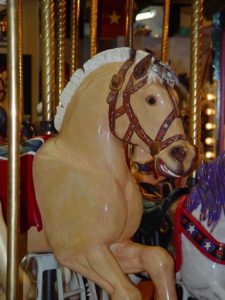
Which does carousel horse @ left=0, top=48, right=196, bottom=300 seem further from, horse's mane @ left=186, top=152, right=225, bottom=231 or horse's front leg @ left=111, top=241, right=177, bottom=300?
horse's mane @ left=186, top=152, right=225, bottom=231

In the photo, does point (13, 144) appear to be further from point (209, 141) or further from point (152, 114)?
point (209, 141)

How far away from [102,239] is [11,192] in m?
0.59

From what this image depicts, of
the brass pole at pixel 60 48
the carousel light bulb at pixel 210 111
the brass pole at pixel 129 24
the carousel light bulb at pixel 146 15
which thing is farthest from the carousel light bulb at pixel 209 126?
the brass pole at pixel 60 48

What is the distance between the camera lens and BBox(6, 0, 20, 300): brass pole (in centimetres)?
93

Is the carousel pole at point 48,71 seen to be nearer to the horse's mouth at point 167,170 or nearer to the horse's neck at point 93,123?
the horse's neck at point 93,123

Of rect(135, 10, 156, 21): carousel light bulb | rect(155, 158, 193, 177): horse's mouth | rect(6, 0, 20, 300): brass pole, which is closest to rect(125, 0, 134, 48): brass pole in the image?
rect(155, 158, 193, 177): horse's mouth

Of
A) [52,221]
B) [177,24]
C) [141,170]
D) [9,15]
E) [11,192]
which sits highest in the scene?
[177,24]

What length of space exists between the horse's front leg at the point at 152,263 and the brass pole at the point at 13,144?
72 cm

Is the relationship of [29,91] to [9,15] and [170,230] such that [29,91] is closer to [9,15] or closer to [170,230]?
[170,230]

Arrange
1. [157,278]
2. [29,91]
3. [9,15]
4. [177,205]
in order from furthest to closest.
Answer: [29,91], [177,205], [157,278], [9,15]

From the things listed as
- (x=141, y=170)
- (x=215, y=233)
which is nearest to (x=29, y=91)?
(x=141, y=170)

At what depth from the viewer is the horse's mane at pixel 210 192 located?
1.80 meters

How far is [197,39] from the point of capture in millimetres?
2053

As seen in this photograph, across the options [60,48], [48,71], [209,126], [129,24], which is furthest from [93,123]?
[209,126]
